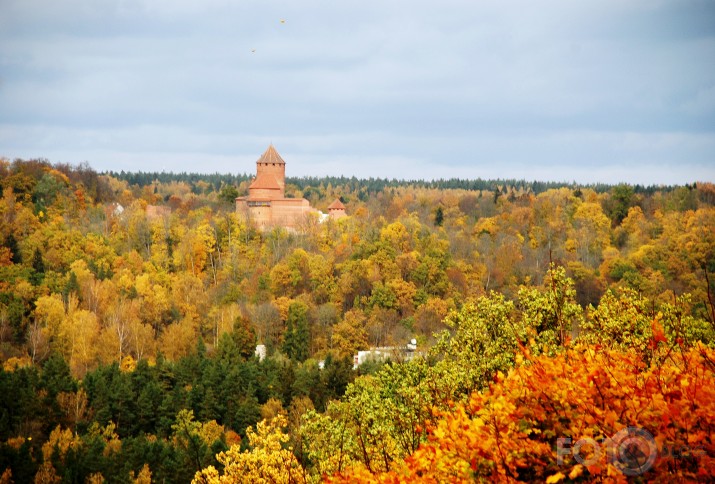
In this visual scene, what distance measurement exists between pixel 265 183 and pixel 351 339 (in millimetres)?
25074

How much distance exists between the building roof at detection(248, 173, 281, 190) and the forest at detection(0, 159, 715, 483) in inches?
Result: 161

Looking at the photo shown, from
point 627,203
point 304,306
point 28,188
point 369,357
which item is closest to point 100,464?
point 369,357

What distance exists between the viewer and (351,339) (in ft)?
152

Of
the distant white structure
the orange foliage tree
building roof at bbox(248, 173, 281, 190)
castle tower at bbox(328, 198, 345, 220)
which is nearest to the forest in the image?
the orange foliage tree

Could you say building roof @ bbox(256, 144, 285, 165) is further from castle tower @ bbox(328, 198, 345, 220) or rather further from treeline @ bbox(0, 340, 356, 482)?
treeline @ bbox(0, 340, 356, 482)

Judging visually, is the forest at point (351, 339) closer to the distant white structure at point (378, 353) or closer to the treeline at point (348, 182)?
the distant white structure at point (378, 353)

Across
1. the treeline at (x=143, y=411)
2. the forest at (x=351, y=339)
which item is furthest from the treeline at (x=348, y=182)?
the treeline at (x=143, y=411)

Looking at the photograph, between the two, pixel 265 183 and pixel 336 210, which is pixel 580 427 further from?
pixel 336 210

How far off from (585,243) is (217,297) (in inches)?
1116

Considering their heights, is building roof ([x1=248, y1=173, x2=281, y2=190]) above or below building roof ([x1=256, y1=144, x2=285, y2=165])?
below
